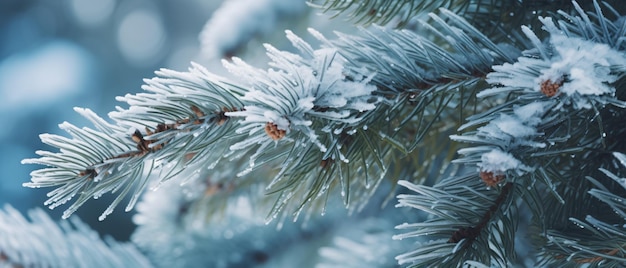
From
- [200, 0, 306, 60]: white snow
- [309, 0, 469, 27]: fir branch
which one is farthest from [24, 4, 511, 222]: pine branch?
[200, 0, 306, 60]: white snow


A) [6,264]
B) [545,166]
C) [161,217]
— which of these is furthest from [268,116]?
[161,217]

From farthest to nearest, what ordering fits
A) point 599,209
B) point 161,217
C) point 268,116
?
point 161,217
point 599,209
point 268,116

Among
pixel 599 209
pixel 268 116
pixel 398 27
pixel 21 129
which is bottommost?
pixel 599 209

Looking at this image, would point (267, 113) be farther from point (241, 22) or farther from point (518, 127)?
point (241, 22)

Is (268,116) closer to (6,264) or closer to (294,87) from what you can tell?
(294,87)

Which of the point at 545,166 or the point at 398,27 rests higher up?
the point at 398,27

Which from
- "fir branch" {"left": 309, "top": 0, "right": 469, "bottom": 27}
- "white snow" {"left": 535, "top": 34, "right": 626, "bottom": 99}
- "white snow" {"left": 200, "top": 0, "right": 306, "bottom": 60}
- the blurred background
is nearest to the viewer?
"white snow" {"left": 535, "top": 34, "right": 626, "bottom": 99}

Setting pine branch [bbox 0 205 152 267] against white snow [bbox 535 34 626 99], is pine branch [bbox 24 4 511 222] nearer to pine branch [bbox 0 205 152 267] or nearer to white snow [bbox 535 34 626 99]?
white snow [bbox 535 34 626 99]
